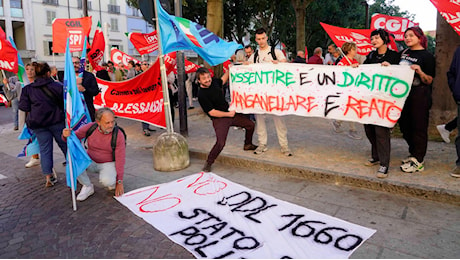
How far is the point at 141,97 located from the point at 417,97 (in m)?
4.68

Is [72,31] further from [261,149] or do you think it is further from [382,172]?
[382,172]

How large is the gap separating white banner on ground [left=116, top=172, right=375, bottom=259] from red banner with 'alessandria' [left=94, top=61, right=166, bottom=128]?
2262 millimetres

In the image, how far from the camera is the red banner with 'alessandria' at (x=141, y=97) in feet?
21.8

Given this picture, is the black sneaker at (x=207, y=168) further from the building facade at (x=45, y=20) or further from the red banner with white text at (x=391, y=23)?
the building facade at (x=45, y=20)

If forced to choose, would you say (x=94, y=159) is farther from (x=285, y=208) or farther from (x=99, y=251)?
(x=285, y=208)

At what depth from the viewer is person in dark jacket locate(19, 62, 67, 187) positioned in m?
4.86

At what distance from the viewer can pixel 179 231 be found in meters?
3.54

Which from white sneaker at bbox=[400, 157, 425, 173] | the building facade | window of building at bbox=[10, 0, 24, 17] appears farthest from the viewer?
the building facade

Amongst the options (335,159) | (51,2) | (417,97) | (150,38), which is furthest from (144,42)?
(51,2)

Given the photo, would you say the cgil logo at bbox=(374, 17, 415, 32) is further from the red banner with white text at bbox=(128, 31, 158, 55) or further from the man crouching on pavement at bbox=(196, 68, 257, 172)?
the red banner with white text at bbox=(128, 31, 158, 55)

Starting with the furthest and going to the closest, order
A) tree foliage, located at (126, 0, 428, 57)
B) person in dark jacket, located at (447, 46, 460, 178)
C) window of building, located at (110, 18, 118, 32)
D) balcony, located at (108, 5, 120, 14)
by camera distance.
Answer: balcony, located at (108, 5, 120, 14) < window of building, located at (110, 18, 118, 32) < tree foliage, located at (126, 0, 428, 57) < person in dark jacket, located at (447, 46, 460, 178)

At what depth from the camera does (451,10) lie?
5008mm

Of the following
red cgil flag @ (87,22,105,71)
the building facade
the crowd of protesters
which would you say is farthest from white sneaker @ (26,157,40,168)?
the building facade

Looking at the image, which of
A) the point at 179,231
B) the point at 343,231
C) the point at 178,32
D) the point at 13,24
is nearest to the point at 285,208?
the point at 343,231
